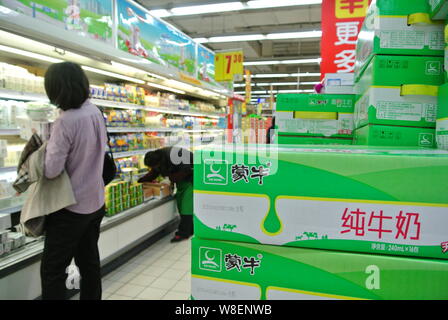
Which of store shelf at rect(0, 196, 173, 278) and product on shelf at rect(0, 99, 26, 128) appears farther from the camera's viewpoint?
product on shelf at rect(0, 99, 26, 128)

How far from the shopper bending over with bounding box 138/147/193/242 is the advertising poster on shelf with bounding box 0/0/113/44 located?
5.23 feet

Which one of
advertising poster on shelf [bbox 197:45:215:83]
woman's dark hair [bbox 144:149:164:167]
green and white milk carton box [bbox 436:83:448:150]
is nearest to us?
green and white milk carton box [bbox 436:83:448:150]

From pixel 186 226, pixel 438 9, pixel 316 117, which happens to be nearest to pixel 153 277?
pixel 186 226

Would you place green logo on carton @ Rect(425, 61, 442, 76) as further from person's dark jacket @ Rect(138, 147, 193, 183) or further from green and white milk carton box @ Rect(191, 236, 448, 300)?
person's dark jacket @ Rect(138, 147, 193, 183)

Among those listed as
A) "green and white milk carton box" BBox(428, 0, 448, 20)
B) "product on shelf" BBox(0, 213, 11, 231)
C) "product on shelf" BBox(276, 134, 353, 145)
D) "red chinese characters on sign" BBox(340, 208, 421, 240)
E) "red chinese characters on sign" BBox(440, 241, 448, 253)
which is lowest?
"product on shelf" BBox(0, 213, 11, 231)

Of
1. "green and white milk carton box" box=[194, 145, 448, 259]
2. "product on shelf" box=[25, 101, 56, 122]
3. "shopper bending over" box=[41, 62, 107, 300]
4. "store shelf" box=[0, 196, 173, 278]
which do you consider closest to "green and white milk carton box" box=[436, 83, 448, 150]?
"green and white milk carton box" box=[194, 145, 448, 259]

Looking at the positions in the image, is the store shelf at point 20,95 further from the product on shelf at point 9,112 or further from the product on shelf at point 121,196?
the product on shelf at point 121,196

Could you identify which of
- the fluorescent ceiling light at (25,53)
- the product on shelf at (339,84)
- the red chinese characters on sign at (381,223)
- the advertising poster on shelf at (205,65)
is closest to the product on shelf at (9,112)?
the fluorescent ceiling light at (25,53)

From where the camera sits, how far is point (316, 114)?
194cm

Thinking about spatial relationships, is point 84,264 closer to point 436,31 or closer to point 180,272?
point 180,272

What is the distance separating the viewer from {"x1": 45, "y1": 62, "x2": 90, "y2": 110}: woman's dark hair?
1968 millimetres

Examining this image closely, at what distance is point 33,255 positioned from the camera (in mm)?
2533

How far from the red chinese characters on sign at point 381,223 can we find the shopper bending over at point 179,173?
373 cm
